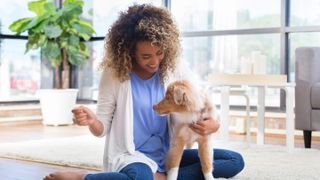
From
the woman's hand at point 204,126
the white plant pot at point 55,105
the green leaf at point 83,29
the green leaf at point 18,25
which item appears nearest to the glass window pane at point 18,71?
the green leaf at point 18,25

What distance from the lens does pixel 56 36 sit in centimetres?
504

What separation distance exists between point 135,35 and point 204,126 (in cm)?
42

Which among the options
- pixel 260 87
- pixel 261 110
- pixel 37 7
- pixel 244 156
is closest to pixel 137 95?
pixel 244 156

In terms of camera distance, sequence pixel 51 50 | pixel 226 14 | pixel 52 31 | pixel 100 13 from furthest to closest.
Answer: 1. pixel 100 13
2. pixel 51 50
3. pixel 52 31
4. pixel 226 14

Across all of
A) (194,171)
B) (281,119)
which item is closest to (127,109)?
(194,171)

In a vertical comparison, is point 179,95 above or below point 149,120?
above

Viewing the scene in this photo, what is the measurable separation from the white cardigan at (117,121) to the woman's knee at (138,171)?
4 centimetres

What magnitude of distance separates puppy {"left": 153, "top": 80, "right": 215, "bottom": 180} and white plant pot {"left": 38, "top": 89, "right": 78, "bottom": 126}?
11.3 feet

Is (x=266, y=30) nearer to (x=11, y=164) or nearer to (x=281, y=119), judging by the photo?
(x=281, y=119)

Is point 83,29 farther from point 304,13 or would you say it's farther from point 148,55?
point 148,55

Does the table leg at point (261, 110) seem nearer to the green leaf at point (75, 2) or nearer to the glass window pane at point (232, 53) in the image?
the glass window pane at point (232, 53)

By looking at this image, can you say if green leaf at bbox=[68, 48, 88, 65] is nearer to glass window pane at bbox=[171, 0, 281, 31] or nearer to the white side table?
glass window pane at bbox=[171, 0, 281, 31]

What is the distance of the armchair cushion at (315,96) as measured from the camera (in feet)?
10.7

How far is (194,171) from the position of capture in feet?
6.25
